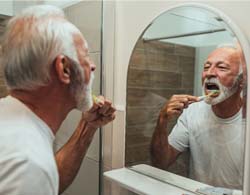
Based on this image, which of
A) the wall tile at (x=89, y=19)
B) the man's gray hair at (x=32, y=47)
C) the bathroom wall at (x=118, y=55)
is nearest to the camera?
the man's gray hair at (x=32, y=47)

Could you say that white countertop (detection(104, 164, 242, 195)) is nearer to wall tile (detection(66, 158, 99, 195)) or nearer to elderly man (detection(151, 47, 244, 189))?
elderly man (detection(151, 47, 244, 189))

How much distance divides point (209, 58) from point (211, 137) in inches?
9.9

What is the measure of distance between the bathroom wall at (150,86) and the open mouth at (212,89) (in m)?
0.06

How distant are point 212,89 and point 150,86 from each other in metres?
0.27

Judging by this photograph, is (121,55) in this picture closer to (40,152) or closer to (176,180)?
(176,180)

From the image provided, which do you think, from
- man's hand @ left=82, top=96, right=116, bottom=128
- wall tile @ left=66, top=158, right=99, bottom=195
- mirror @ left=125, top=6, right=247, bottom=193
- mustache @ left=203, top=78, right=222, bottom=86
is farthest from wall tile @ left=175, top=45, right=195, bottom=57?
wall tile @ left=66, top=158, right=99, bottom=195

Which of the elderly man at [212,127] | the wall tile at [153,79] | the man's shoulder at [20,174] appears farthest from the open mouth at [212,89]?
the man's shoulder at [20,174]

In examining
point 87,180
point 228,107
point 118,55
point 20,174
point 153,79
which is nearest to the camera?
point 20,174

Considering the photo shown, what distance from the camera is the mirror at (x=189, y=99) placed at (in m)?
0.82

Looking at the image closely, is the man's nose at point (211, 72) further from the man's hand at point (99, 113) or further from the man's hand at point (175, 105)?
the man's hand at point (99, 113)

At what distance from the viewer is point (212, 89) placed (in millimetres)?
882

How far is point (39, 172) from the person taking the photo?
1.83ft

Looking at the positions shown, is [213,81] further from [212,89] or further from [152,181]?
[152,181]

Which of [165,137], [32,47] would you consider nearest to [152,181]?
[165,137]
